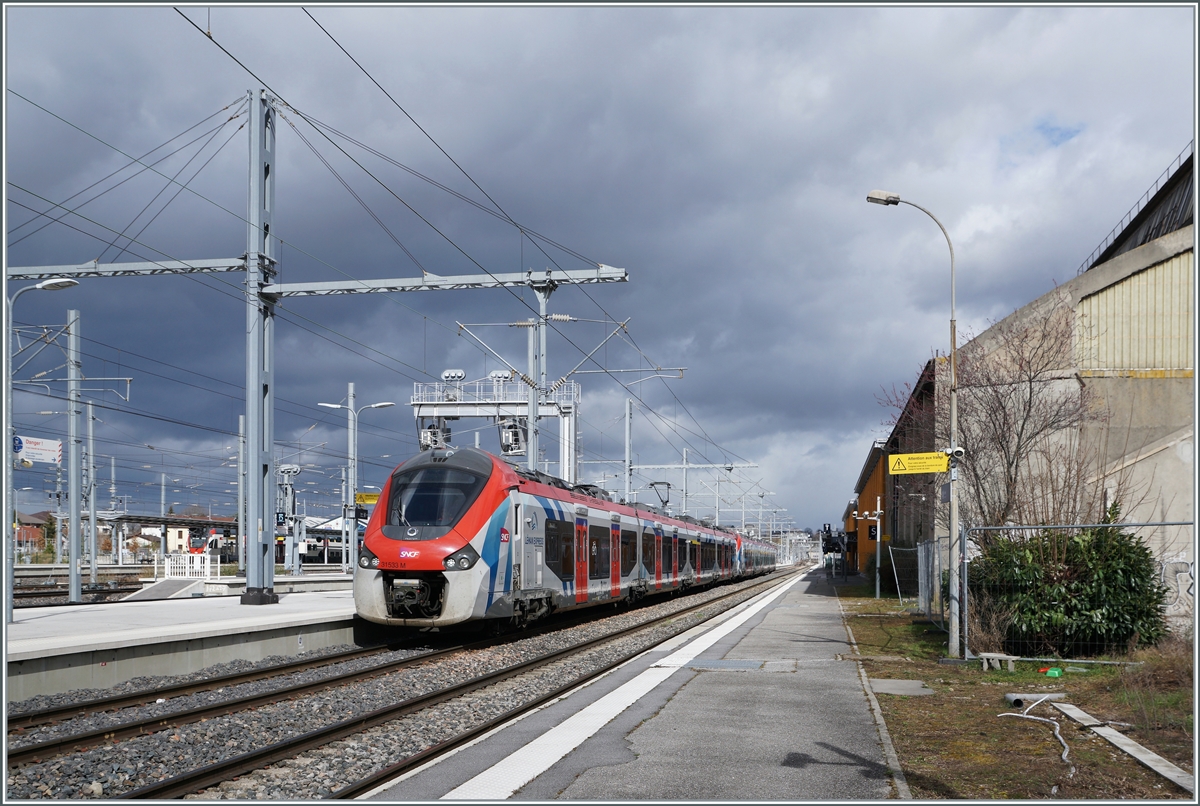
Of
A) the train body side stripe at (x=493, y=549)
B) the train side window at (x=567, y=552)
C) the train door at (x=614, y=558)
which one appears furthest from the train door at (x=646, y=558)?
the train body side stripe at (x=493, y=549)

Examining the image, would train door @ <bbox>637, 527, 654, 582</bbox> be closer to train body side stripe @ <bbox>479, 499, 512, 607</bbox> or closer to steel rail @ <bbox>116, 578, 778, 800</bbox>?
train body side stripe @ <bbox>479, 499, 512, 607</bbox>

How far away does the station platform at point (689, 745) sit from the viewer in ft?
23.4

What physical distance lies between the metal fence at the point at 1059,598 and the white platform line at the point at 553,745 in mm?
4551

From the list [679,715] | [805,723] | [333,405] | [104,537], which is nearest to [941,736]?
[805,723]

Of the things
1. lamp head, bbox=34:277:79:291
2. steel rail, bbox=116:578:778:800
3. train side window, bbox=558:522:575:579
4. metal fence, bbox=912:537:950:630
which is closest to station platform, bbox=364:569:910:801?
steel rail, bbox=116:578:778:800

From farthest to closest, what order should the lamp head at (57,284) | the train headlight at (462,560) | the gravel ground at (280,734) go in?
1. the lamp head at (57,284)
2. the train headlight at (462,560)
3. the gravel ground at (280,734)

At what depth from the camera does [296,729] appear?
9680 mm

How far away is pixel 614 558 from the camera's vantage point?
83.4ft

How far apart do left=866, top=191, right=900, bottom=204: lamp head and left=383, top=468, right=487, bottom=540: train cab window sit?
782 cm

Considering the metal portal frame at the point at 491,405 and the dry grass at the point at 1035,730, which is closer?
the dry grass at the point at 1035,730

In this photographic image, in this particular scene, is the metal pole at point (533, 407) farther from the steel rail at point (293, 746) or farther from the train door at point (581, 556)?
the steel rail at point (293, 746)

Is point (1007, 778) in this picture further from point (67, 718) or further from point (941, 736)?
point (67, 718)

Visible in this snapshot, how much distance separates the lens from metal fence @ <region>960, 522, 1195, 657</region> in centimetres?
1345

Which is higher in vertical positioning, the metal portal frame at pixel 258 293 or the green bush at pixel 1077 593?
the metal portal frame at pixel 258 293
